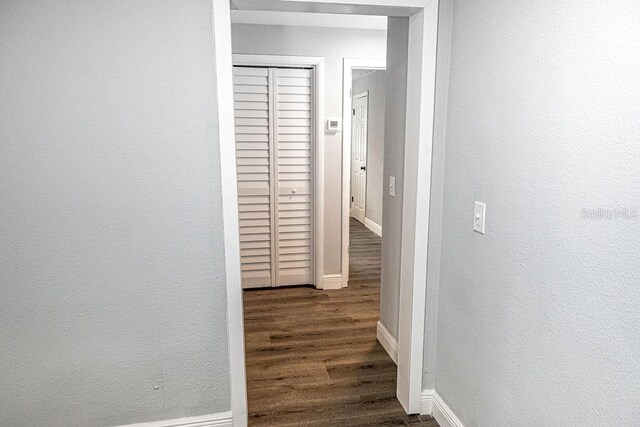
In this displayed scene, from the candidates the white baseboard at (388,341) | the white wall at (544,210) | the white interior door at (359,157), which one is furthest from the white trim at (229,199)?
the white interior door at (359,157)

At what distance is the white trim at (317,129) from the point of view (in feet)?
12.3

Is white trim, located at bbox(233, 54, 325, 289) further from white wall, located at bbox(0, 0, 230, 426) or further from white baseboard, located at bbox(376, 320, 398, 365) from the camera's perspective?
white wall, located at bbox(0, 0, 230, 426)

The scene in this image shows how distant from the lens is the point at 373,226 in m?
6.86

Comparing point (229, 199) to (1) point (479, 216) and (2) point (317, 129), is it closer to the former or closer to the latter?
(1) point (479, 216)

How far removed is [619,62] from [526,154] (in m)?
0.41

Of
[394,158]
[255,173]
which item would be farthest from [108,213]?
[255,173]

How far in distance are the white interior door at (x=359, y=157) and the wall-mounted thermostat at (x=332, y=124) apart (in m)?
3.26

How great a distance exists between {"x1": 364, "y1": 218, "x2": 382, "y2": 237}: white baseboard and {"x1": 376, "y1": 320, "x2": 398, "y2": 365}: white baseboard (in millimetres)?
3570

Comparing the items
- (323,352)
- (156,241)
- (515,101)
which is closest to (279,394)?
(323,352)

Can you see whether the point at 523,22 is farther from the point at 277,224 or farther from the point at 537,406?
the point at 277,224

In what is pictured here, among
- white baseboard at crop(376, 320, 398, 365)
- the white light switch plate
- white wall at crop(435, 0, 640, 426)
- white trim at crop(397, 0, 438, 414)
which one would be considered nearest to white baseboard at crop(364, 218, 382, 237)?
white baseboard at crop(376, 320, 398, 365)

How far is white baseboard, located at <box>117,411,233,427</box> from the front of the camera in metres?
2.04

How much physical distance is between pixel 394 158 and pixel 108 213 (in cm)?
159

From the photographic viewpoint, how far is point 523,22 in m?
1.48
